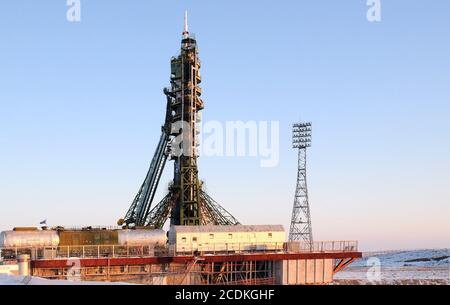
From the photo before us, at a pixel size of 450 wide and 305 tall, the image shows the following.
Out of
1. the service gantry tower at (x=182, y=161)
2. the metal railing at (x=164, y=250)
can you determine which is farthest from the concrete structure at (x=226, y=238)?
the service gantry tower at (x=182, y=161)

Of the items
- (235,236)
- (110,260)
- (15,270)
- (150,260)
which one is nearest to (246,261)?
(235,236)

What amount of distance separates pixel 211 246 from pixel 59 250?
54.8ft

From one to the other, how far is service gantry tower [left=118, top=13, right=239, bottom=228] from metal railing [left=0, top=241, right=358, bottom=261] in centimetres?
1524

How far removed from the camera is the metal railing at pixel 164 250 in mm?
52781

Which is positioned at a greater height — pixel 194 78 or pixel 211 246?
pixel 194 78

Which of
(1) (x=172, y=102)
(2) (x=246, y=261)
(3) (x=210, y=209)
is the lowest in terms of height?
(2) (x=246, y=261)

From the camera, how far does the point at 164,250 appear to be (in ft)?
187

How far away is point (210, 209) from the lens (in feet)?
250

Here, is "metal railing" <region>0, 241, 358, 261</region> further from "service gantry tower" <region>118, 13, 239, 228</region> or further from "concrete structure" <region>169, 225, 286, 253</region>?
"service gantry tower" <region>118, 13, 239, 228</region>

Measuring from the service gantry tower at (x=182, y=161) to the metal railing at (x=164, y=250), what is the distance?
50.0 ft

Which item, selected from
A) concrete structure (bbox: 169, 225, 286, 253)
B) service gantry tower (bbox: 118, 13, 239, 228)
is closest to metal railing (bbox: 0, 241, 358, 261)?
concrete structure (bbox: 169, 225, 286, 253)
